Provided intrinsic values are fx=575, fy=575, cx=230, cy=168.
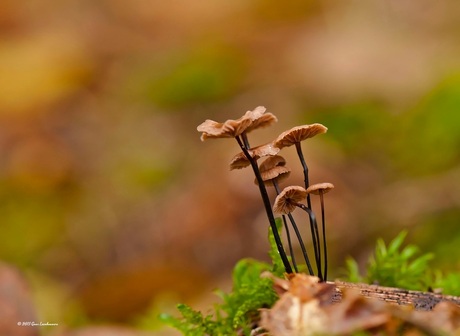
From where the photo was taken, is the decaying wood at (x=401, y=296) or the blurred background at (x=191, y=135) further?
the blurred background at (x=191, y=135)

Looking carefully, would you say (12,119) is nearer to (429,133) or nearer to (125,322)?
(125,322)

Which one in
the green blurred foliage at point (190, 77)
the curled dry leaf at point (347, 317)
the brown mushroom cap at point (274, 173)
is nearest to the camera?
the curled dry leaf at point (347, 317)

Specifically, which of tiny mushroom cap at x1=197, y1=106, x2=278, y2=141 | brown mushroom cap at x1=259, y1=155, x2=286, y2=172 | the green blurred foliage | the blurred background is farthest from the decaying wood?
the green blurred foliage

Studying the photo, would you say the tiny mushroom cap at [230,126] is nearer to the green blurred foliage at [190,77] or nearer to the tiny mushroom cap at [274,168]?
the tiny mushroom cap at [274,168]

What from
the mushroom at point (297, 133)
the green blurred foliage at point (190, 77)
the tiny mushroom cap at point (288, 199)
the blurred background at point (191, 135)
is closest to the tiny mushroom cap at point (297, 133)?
the mushroom at point (297, 133)

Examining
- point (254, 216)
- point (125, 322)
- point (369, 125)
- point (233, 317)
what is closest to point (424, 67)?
point (369, 125)

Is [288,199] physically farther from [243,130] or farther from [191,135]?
[191,135]

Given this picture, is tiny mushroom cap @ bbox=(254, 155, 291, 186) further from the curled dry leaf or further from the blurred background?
the blurred background

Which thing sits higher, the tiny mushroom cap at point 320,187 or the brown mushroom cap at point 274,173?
the brown mushroom cap at point 274,173
